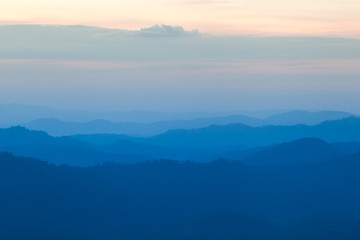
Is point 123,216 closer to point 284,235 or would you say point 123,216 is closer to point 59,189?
point 59,189

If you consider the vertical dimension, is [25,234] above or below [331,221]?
below

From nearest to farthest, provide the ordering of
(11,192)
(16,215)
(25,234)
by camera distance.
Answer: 1. (25,234)
2. (16,215)
3. (11,192)

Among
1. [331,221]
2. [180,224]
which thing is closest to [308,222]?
[331,221]

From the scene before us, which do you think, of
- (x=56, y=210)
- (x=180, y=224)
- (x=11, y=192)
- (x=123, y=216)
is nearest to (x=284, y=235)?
(x=180, y=224)

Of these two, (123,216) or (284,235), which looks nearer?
(284,235)

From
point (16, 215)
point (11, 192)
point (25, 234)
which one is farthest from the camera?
point (11, 192)

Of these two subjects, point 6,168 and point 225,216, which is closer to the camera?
point 225,216

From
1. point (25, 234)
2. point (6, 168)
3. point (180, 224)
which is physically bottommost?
point (25, 234)

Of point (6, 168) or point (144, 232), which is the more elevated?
point (6, 168)

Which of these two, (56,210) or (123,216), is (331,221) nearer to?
(123,216)
